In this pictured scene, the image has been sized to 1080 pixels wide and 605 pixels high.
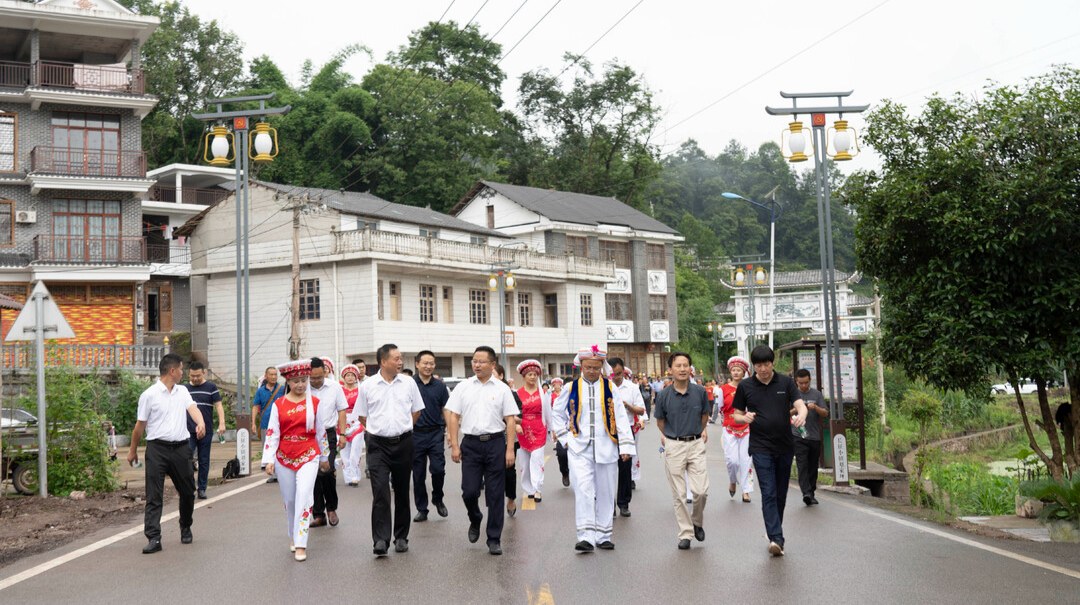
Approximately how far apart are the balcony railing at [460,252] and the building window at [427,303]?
1566 mm

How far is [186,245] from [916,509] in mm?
43023

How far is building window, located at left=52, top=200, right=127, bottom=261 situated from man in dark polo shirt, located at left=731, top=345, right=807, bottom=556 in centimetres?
3229

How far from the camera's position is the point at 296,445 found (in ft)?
30.9

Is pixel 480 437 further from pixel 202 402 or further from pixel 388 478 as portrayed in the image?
pixel 202 402

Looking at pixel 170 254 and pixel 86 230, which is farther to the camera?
pixel 170 254

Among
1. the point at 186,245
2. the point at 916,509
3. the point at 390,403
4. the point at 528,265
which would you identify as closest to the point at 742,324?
the point at 528,265

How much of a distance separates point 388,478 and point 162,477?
2.27 meters

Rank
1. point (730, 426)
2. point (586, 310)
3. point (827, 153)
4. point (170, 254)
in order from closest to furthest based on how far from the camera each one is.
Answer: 1. point (730, 426)
2. point (827, 153)
3. point (170, 254)
4. point (586, 310)

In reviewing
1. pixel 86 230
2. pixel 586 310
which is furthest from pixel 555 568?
pixel 586 310

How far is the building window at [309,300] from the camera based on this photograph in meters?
42.5

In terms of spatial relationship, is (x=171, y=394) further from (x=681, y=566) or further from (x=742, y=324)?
(x=742, y=324)

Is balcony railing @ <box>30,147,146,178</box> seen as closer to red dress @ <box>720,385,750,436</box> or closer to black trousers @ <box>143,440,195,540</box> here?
red dress @ <box>720,385,750,436</box>

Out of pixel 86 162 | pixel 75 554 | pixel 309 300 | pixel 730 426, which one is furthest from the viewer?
pixel 309 300

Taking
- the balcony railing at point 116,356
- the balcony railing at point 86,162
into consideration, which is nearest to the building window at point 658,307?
the balcony railing at point 116,356
